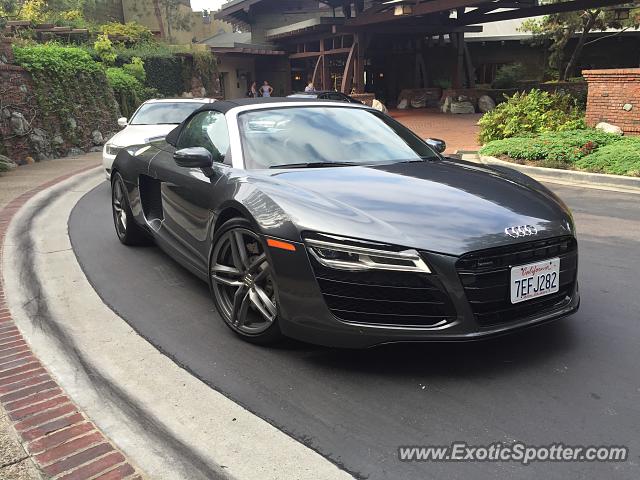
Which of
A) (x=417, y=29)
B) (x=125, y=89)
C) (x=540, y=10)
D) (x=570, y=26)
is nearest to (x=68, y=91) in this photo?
(x=125, y=89)

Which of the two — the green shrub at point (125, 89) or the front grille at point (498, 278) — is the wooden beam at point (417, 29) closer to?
the green shrub at point (125, 89)

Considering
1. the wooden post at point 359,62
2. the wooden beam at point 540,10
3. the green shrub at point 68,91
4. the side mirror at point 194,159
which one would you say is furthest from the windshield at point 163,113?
the wooden beam at point 540,10

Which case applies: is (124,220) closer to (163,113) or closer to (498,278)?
(498,278)

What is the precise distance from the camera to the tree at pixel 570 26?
23548 mm

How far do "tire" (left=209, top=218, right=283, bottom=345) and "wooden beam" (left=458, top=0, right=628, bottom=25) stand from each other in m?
18.8

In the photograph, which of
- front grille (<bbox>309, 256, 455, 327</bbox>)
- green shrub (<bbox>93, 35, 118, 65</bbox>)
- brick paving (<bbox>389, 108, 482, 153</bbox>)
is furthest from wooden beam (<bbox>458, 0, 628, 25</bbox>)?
front grille (<bbox>309, 256, 455, 327</bbox>)

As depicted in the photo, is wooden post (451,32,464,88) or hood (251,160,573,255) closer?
hood (251,160,573,255)

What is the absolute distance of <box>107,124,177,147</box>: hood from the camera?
913cm

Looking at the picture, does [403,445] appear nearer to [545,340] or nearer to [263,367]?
[263,367]

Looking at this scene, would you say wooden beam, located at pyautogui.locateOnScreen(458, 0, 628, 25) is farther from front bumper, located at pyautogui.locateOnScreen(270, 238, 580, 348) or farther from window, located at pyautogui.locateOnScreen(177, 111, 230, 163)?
front bumper, located at pyautogui.locateOnScreen(270, 238, 580, 348)

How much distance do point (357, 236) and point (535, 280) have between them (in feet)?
3.25

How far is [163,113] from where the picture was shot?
34.1 feet

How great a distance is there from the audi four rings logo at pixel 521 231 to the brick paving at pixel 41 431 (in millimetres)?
2075

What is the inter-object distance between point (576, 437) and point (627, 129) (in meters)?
10.7
